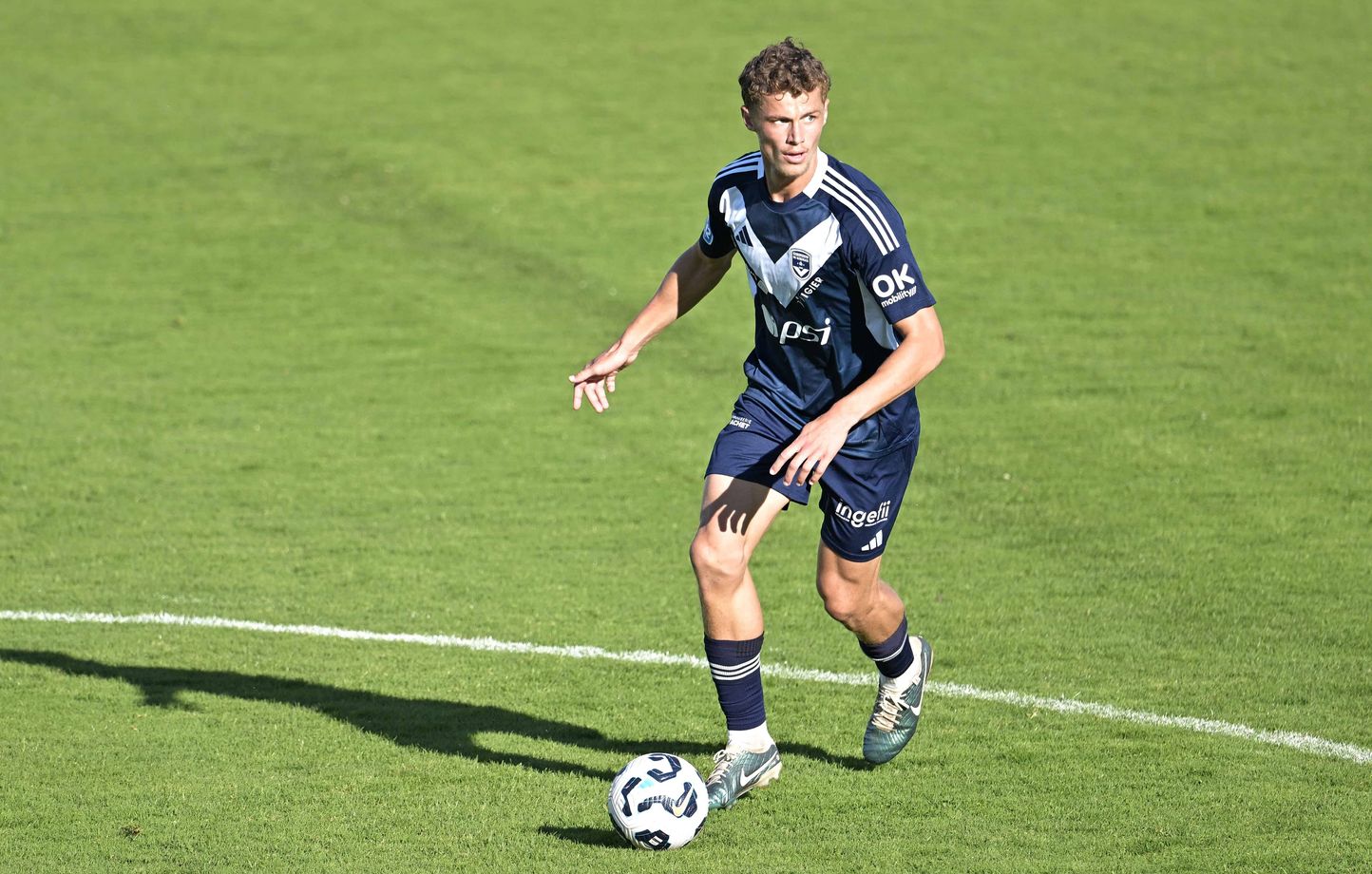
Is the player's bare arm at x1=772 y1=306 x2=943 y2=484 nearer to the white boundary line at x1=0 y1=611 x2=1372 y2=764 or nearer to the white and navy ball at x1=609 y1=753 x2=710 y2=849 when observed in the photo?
the white and navy ball at x1=609 y1=753 x2=710 y2=849

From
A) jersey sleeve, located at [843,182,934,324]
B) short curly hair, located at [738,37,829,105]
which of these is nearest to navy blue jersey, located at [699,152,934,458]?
jersey sleeve, located at [843,182,934,324]

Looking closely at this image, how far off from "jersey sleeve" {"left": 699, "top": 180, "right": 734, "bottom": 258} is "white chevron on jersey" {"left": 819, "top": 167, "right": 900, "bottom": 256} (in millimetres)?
403

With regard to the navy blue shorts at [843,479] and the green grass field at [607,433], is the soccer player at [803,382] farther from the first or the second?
the green grass field at [607,433]

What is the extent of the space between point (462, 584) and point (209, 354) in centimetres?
501

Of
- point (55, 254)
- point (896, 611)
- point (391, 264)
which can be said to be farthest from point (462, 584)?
point (55, 254)

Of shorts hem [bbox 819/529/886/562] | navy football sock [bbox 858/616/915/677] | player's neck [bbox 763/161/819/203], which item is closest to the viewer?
player's neck [bbox 763/161/819/203]

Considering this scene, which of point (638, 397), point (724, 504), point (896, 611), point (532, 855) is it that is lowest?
point (638, 397)

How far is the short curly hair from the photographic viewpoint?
503cm

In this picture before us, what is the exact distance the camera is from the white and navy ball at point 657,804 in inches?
200

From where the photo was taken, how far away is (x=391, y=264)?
14461mm

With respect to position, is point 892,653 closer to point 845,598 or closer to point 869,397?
point 845,598

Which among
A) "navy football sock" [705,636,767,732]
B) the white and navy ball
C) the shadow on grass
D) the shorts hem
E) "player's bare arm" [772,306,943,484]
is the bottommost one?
the shadow on grass

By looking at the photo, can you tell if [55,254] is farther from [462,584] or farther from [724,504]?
[724,504]

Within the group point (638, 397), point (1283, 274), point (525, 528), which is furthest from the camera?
point (1283, 274)
